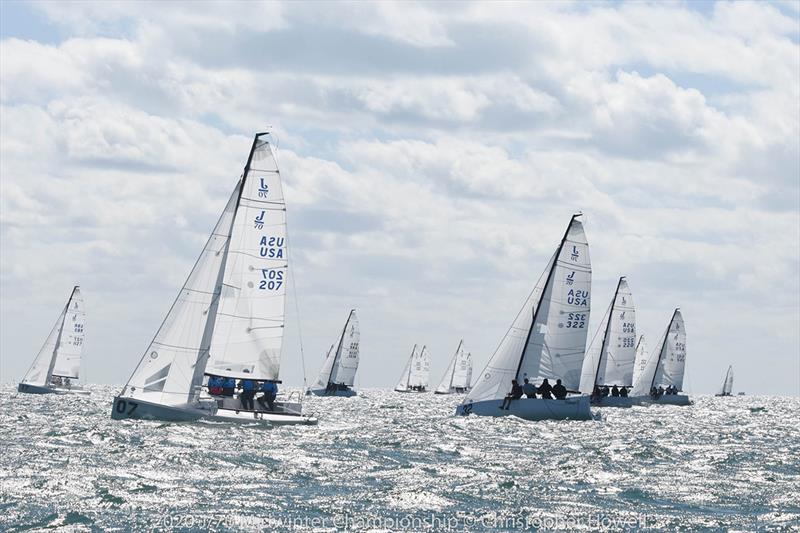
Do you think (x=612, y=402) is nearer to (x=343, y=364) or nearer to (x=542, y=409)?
(x=542, y=409)

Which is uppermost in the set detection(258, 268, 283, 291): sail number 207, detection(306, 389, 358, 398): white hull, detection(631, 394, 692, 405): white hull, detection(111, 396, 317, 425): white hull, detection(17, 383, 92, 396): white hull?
detection(258, 268, 283, 291): sail number 207

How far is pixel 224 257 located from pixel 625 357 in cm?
3530

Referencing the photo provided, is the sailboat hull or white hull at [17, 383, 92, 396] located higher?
the sailboat hull

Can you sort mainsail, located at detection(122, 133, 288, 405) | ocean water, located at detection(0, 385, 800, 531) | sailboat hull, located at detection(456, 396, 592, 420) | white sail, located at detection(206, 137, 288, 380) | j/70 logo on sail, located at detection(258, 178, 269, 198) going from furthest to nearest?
1. sailboat hull, located at detection(456, 396, 592, 420)
2. j/70 logo on sail, located at detection(258, 178, 269, 198)
3. white sail, located at detection(206, 137, 288, 380)
4. mainsail, located at detection(122, 133, 288, 405)
5. ocean water, located at detection(0, 385, 800, 531)

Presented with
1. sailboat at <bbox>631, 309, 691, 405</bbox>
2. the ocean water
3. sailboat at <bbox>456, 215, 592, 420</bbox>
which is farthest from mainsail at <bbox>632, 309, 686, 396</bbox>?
the ocean water

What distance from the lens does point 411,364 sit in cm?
12631

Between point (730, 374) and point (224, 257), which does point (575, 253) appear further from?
point (730, 374)

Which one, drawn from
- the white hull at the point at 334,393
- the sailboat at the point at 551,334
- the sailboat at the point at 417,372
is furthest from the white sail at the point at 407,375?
the sailboat at the point at 551,334

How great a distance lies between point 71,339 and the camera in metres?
71.3

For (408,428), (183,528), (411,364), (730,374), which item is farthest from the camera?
(730,374)

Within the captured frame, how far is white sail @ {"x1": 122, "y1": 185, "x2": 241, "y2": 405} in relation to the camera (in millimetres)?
31891

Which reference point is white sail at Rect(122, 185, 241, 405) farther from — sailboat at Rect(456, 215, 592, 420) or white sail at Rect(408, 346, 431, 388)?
white sail at Rect(408, 346, 431, 388)

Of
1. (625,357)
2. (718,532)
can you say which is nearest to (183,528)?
(718,532)

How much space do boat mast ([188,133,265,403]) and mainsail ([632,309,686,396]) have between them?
153 feet
